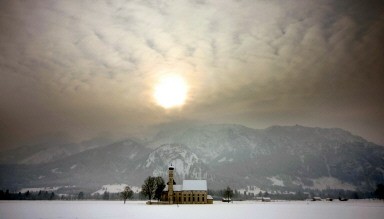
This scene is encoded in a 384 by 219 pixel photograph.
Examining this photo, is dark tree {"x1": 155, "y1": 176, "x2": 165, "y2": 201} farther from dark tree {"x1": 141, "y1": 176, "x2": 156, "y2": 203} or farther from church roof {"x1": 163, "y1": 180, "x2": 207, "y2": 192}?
church roof {"x1": 163, "y1": 180, "x2": 207, "y2": 192}

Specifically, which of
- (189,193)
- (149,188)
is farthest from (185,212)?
(189,193)

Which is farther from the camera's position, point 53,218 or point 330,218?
point 330,218

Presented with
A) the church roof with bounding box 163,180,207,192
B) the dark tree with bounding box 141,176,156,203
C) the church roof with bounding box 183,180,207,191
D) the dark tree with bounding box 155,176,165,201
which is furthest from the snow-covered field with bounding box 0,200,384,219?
the church roof with bounding box 163,180,207,192

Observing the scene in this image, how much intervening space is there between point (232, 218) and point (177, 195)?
294 ft

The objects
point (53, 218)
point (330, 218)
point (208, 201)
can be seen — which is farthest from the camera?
point (208, 201)

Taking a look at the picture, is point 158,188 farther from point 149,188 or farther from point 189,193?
point 189,193

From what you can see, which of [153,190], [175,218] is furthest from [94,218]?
[153,190]

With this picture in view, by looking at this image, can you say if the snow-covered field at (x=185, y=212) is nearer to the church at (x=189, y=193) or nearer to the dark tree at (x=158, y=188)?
the dark tree at (x=158, y=188)

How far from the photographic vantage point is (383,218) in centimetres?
5022

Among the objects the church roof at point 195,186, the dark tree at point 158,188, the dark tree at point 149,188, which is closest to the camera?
the dark tree at point 149,188

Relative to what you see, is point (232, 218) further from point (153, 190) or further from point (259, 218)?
point (153, 190)

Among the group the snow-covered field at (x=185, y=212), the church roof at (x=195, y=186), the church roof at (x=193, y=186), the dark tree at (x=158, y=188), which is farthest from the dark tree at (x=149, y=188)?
the snow-covered field at (x=185, y=212)

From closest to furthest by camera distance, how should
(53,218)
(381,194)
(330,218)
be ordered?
(53,218)
(330,218)
(381,194)

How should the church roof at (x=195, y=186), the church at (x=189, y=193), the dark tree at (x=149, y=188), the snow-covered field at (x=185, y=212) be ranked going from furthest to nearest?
the church roof at (x=195, y=186) < the church at (x=189, y=193) < the dark tree at (x=149, y=188) < the snow-covered field at (x=185, y=212)
